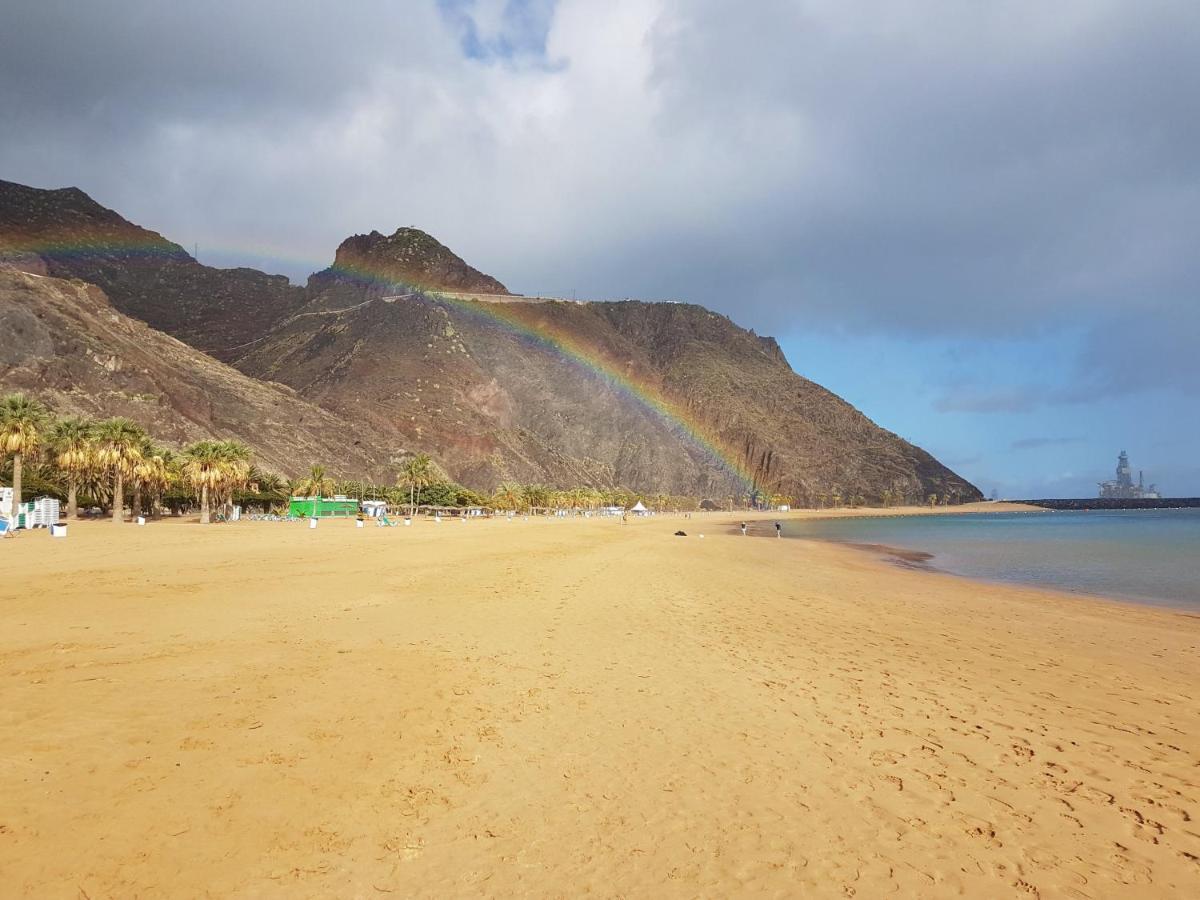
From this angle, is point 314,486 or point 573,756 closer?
point 573,756

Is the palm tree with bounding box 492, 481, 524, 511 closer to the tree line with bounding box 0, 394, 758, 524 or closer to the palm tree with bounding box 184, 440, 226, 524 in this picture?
the tree line with bounding box 0, 394, 758, 524

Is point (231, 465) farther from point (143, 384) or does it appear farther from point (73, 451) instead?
point (143, 384)

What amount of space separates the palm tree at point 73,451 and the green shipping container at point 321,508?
67.4 feet

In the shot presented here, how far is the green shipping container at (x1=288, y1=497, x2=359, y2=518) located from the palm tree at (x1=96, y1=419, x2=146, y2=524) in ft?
65.5

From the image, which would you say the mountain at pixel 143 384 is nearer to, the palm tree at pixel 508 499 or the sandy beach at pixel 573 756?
the palm tree at pixel 508 499

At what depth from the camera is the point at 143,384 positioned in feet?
313

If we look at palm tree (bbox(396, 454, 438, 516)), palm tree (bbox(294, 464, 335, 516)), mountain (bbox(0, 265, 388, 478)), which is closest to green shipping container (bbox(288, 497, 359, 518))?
palm tree (bbox(294, 464, 335, 516))

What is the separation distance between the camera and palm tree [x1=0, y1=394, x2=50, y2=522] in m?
42.3

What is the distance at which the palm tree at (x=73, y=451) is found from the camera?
50719 mm

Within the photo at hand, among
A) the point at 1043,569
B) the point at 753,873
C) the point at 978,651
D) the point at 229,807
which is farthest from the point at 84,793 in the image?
the point at 1043,569

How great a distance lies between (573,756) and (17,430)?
54.0 metres

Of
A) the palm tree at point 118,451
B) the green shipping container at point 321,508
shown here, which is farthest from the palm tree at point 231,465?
the green shipping container at point 321,508

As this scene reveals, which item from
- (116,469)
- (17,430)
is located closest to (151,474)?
(116,469)

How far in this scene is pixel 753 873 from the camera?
4449 millimetres
